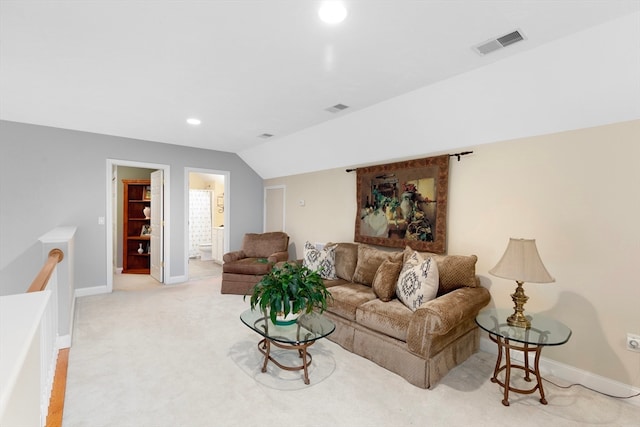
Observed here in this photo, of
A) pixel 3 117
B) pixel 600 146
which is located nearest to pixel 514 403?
pixel 600 146

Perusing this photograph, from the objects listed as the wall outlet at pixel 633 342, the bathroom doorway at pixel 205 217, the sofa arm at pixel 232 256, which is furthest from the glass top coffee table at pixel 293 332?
the bathroom doorway at pixel 205 217

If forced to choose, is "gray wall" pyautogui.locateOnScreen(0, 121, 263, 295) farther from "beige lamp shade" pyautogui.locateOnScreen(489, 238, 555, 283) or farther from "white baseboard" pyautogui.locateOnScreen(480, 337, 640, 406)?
"white baseboard" pyautogui.locateOnScreen(480, 337, 640, 406)

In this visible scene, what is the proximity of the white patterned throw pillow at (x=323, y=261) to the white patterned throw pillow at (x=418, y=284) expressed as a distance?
3.70ft

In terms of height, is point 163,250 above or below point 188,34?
below

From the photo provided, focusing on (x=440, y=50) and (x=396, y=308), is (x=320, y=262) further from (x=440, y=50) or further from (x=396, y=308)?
(x=440, y=50)

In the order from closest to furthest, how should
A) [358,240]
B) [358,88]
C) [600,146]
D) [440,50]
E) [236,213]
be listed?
[440,50] → [600,146] → [358,88] → [358,240] → [236,213]

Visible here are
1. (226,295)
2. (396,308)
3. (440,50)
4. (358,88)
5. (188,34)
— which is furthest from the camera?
(226,295)

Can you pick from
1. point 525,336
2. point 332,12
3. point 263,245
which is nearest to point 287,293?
point 525,336

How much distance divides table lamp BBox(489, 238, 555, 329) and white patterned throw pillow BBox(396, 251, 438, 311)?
19.7 inches

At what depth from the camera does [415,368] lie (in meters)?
2.33

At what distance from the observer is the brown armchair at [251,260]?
15.2 ft

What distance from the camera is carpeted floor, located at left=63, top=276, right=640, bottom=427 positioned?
1965 mm

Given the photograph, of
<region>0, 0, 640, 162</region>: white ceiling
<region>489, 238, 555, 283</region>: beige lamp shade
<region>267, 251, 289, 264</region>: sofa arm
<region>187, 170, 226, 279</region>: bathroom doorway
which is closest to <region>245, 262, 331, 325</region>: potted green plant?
<region>489, 238, 555, 283</region>: beige lamp shade

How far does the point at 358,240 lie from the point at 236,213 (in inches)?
116
